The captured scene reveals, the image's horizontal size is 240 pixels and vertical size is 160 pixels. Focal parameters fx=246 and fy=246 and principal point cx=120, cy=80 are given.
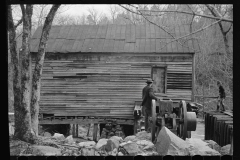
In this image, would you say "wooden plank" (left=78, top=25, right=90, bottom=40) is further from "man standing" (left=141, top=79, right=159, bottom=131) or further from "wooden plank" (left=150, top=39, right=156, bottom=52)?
"man standing" (left=141, top=79, right=159, bottom=131)

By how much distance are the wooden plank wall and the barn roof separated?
32 cm

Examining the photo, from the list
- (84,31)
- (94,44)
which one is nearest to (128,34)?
(94,44)

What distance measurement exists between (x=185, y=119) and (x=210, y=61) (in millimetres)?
11194

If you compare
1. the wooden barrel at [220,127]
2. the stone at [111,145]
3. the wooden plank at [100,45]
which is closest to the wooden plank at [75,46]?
the wooden plank at [100,45]

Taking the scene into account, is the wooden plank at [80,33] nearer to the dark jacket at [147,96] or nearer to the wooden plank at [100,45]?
the wooden plank at [100,45]

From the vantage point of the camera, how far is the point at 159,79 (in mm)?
13164

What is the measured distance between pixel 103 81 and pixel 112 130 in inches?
106

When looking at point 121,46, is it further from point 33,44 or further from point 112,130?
point 33,44

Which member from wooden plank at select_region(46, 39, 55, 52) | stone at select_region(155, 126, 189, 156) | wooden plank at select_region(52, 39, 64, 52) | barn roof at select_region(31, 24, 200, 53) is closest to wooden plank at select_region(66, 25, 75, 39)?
barn roof at select_region(31, 24, 200, 53)

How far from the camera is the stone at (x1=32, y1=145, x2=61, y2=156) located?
17.7 ft

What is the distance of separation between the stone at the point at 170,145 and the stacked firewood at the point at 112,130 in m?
7.04
